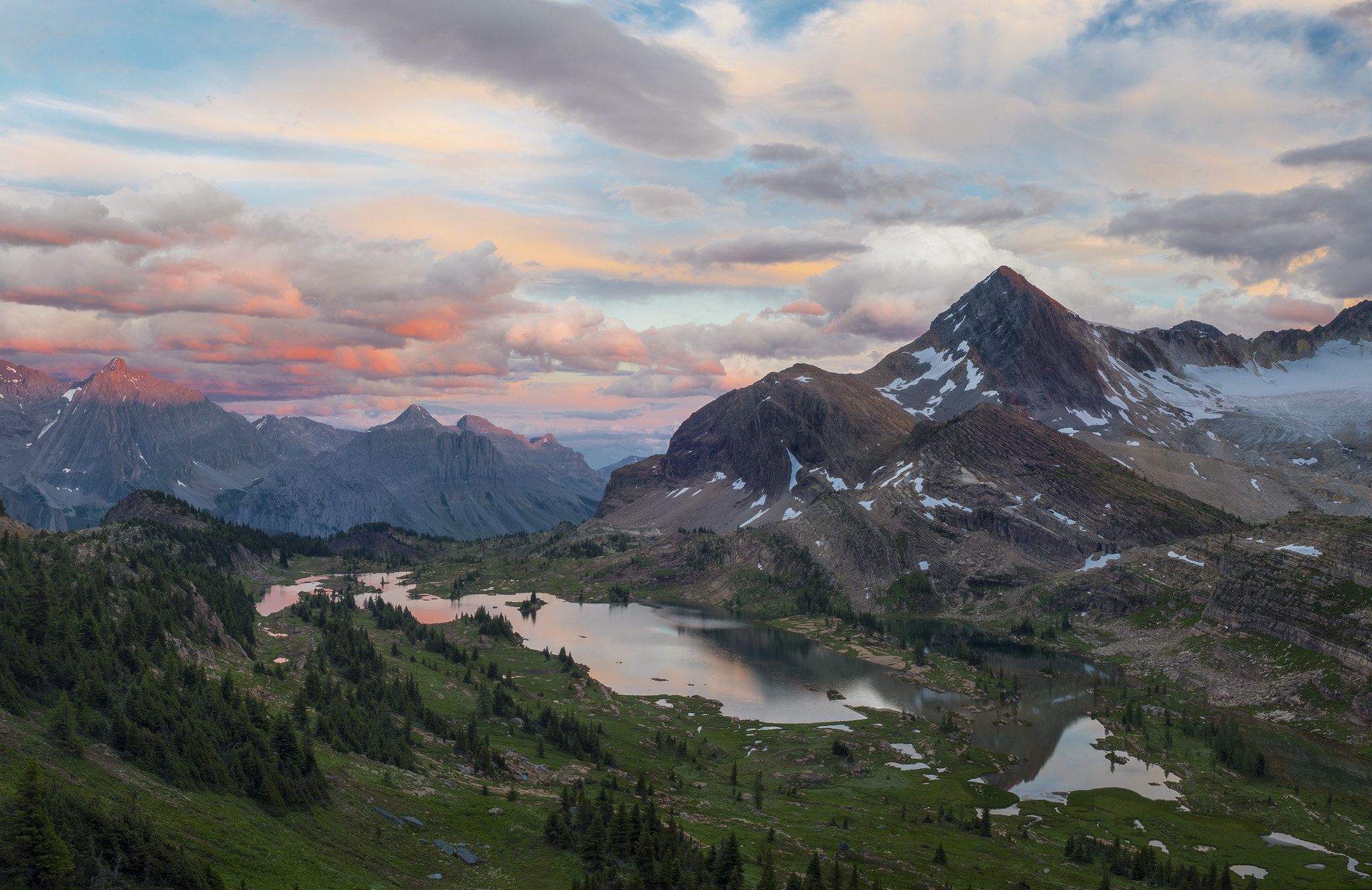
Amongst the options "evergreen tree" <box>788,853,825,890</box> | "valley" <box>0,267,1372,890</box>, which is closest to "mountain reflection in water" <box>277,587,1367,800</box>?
"valley" <box>0,267,1372,890</box>

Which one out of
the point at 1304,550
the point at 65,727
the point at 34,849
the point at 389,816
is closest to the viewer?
the point at 34,849

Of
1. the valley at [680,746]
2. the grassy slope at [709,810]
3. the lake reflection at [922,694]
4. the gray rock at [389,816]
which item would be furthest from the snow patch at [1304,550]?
the gray rock at [389,816]

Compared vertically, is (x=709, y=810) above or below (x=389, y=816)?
below

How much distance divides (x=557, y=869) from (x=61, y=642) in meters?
48.6

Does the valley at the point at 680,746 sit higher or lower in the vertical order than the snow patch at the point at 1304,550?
lower

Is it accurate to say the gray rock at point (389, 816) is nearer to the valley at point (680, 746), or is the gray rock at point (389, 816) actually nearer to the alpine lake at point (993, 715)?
the valley at point (680, 746)

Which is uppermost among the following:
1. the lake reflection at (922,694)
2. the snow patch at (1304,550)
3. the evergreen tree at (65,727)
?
the snow patch at (1304,550)

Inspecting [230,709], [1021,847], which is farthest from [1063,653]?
[230,709]

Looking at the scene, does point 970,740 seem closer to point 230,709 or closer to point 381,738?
point 381,738

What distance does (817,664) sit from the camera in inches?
7200

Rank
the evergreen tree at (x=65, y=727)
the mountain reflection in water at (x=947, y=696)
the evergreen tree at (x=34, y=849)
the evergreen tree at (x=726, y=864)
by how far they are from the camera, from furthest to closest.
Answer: the mountain reflection in water at (x=947, y=696), the evergreen tree at (x=726, y=864), the evergreen tree at (x=65, y=727), the evergreen tree at (x=34, y=849)

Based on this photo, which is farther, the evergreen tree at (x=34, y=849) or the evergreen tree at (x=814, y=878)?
the evergreen tree at (x=814, y=878)

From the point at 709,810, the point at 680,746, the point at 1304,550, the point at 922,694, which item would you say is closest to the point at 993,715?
the point at 922,694

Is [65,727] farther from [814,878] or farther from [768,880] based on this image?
[814,878]
